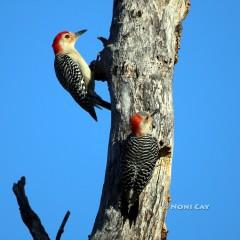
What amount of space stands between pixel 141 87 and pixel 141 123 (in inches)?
21.0

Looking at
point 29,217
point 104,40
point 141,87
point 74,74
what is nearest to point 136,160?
point 141,87

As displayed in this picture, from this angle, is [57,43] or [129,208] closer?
[129,208]

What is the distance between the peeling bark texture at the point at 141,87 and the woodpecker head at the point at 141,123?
12 cm

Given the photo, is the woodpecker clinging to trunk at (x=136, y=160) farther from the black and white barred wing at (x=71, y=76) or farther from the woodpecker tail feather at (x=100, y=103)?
the black and white barred wing at (x=71, y=76)

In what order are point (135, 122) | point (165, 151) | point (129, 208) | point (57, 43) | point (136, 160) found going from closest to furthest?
1. point (129, 208)
2. point (135, 122)
3. point (136, 160)
4. point (165, 151)
5. point (57, 43)

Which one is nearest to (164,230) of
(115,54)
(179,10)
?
(115,54)

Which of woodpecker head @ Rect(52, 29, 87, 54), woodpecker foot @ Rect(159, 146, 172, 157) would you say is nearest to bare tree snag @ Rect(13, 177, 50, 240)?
woodpecker foot @ Rect(159, 146, 172, 157)

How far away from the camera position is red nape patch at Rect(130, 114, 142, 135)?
18.2ft

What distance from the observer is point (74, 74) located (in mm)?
7754

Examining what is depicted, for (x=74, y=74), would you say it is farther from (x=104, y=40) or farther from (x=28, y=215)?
(x=28, y=215)

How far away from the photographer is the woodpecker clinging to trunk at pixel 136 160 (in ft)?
18.1

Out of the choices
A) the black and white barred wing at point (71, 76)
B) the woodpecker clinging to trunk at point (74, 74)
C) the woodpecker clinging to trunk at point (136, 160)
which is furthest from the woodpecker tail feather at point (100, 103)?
the woodpecker clinging to trunk at point (136, 160)

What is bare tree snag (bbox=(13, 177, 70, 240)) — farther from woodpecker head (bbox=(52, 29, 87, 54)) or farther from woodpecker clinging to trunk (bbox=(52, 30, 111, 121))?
woodpecker head (bbox=(52, 29, 87, 54))

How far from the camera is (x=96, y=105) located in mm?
7504
